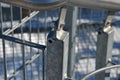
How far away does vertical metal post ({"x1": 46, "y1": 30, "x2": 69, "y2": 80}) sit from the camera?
52 centimetres

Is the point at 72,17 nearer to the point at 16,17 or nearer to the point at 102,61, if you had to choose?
the point at 102,61

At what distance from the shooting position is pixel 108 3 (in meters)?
0.50

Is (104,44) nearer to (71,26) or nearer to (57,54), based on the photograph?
(57,54)

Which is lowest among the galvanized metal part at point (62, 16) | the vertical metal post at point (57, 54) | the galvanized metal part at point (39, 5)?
the vertical metal post at point (57, 54)

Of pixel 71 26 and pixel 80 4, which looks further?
pixel 71 26

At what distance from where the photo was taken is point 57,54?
1.74ft

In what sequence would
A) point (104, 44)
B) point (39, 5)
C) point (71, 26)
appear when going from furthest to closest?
point (71, 26)
point (104, 44)
point (39, 5)

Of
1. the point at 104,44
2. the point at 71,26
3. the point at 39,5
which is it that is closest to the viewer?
the point at 39,5

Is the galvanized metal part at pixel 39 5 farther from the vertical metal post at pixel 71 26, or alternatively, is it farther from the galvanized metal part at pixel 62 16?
the vertical metal post at pixel 71 26

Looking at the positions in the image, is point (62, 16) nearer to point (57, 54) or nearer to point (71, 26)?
point (57, 54)

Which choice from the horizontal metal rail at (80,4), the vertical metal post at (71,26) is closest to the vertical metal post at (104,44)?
the horizontal metal rail at (80,4)

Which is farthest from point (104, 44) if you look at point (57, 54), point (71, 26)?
point (71, 26)

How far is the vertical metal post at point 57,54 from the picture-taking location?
1.70ft

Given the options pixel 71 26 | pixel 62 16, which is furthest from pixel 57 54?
pixel 71 26
